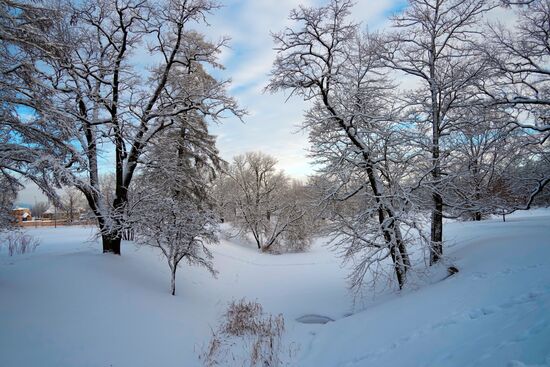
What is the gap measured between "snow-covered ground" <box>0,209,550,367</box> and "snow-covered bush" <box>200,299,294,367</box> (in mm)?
392

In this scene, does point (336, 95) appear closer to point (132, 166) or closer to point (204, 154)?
→ point (132, 166)

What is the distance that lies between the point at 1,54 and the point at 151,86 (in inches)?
294

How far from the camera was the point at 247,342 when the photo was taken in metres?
8.26

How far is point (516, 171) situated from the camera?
11.2 m

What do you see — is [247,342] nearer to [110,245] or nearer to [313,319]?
[313,319]

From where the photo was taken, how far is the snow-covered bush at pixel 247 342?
7126 mm

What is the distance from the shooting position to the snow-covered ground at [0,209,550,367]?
14.8 ft

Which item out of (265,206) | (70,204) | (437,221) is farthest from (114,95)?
(70,204)

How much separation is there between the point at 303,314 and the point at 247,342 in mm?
3147

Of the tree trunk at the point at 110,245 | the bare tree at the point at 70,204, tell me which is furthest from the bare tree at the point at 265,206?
the tree trunk at the point at 110,245

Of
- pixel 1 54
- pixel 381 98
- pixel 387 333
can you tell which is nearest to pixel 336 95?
pixel 381 98

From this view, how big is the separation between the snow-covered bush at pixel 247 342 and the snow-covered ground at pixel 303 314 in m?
0.39

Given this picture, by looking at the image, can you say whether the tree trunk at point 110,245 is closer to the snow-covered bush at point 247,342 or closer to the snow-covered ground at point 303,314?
the snow-covered ground at point 303,314

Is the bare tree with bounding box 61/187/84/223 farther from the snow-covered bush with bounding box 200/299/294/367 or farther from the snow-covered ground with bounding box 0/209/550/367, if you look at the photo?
the snow-covered bush with bounding box 200/299/294/367
